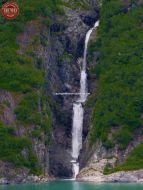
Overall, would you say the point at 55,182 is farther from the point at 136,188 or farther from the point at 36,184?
the point at 136,188

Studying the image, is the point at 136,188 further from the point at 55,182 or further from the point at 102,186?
the point at 55,182

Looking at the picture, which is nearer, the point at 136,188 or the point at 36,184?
the point at 136,188

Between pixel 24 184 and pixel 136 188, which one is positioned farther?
pixel 24 184

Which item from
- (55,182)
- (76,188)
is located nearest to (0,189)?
(76,188)

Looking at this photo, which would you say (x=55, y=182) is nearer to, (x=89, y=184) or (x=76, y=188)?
(x=89, y=184)

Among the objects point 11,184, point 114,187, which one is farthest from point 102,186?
point 11,184

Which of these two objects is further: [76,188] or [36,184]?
[36,184]

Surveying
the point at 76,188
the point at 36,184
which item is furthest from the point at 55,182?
the point at 76,188
